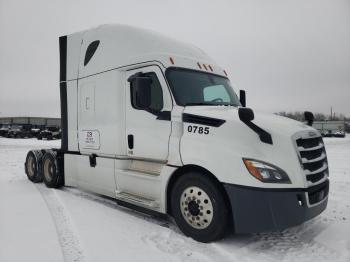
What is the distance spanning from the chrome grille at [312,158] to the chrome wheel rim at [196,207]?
139 cm

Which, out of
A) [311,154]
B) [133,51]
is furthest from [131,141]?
[311,154]

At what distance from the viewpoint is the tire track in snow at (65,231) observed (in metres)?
3.89

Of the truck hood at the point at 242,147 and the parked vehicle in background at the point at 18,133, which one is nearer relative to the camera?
the truck hood at the point at 242,147

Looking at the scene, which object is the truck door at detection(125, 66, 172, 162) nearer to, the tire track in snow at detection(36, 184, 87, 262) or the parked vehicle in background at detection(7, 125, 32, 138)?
the tire track in snow at detection(36, 184, 87, 262)

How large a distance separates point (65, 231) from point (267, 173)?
3.09 m

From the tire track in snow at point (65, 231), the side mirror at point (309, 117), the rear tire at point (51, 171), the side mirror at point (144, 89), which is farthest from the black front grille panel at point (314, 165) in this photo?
the rear tire at point (51, 171)

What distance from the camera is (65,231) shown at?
4734 millimetres

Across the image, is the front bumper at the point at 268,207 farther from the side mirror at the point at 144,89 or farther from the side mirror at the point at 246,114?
the side mirror at the point at 144,89

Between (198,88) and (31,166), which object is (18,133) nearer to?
(31,166)

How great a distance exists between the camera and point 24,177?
972 cm

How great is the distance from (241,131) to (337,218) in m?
2.84

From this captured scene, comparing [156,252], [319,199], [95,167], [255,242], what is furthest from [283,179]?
[95,167]

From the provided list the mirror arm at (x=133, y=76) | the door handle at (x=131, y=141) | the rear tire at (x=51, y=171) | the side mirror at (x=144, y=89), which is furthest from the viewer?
the rear tire at (x=51, y=171)

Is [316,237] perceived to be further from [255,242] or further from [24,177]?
[24,177]
